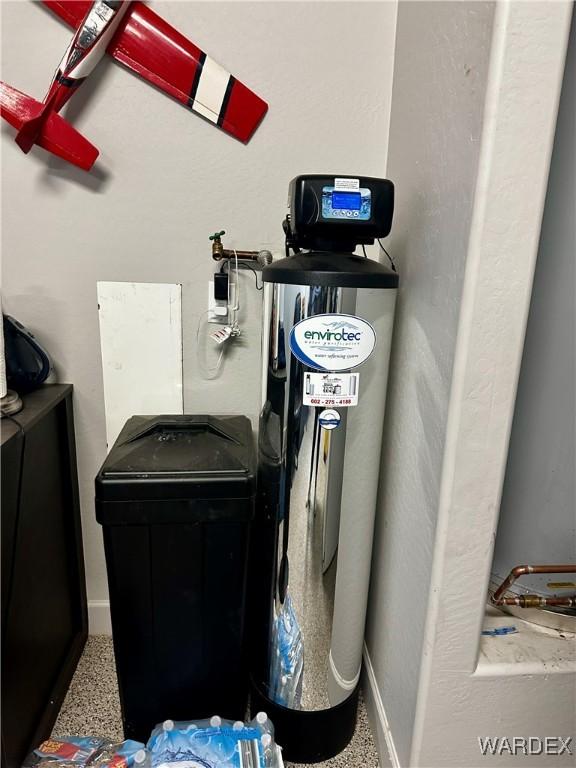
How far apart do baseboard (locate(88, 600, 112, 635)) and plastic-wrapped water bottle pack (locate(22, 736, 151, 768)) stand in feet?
1.36

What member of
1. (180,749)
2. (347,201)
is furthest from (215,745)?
(347,201)

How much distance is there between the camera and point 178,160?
1302mm

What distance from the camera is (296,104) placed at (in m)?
1.29

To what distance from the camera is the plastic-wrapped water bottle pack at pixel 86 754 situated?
1057 millimetres

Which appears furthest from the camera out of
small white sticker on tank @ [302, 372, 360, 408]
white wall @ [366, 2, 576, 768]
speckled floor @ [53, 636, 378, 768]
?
speckled floor @ [53, 636, 378, 768]

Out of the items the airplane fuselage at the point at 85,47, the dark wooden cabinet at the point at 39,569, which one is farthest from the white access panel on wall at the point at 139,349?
the airplane fuselage at the point at 85,47

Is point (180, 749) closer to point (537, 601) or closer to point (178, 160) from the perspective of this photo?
point (537, 601)

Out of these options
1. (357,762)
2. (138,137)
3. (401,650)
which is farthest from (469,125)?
(357,762)

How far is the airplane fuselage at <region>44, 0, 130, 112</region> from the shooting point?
1.12 meters

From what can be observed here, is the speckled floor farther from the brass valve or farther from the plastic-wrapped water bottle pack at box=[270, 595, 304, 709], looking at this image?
the brass valve

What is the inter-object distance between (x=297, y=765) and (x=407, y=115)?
163 centimetres

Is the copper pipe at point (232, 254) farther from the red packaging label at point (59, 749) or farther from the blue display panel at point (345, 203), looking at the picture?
the red packaging label at point (59, 749)

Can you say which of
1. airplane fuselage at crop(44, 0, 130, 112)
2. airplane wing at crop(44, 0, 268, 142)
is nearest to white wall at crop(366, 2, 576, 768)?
airplane wing at crop(44, 0, 268, 142)

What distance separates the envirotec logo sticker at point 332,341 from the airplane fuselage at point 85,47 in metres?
0.84
